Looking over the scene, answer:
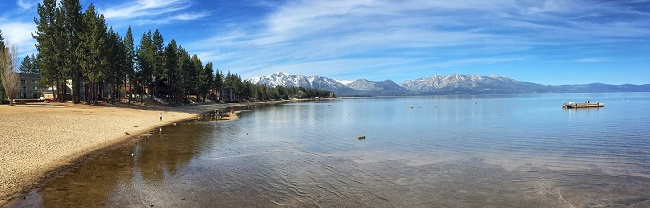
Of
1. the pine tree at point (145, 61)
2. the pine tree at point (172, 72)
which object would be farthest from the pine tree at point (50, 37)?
the pine tree at point (172, 72)

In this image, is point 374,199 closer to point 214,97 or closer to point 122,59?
point 122,59

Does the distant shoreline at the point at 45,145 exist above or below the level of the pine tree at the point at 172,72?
below

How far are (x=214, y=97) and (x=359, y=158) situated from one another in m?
133

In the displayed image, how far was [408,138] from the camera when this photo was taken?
121 ft

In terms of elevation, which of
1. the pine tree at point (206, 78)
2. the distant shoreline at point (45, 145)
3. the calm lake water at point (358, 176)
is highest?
the pine tree at point (206, 78)

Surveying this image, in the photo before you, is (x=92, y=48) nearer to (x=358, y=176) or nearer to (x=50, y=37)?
(x=50, y=37)

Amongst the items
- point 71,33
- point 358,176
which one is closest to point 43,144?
point 358,176

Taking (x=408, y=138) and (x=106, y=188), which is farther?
(x=408, y=138)

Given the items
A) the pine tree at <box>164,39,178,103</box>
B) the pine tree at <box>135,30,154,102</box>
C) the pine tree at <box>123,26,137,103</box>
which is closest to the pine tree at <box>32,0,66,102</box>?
the pine tree at <box>123,26,137,103</box>

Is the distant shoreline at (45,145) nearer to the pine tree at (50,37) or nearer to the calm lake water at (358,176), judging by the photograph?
the calm lake water at (358,176)

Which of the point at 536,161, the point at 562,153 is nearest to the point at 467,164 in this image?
the point at 536,161

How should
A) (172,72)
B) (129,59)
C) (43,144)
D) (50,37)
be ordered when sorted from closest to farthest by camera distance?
(43,144), (50,37), (129,59), (172,72)

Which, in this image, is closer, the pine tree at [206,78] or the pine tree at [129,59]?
the pine tree at [129,59]

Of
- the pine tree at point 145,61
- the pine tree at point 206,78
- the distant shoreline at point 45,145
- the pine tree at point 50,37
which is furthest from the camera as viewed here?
the pine tree at point 206,78
